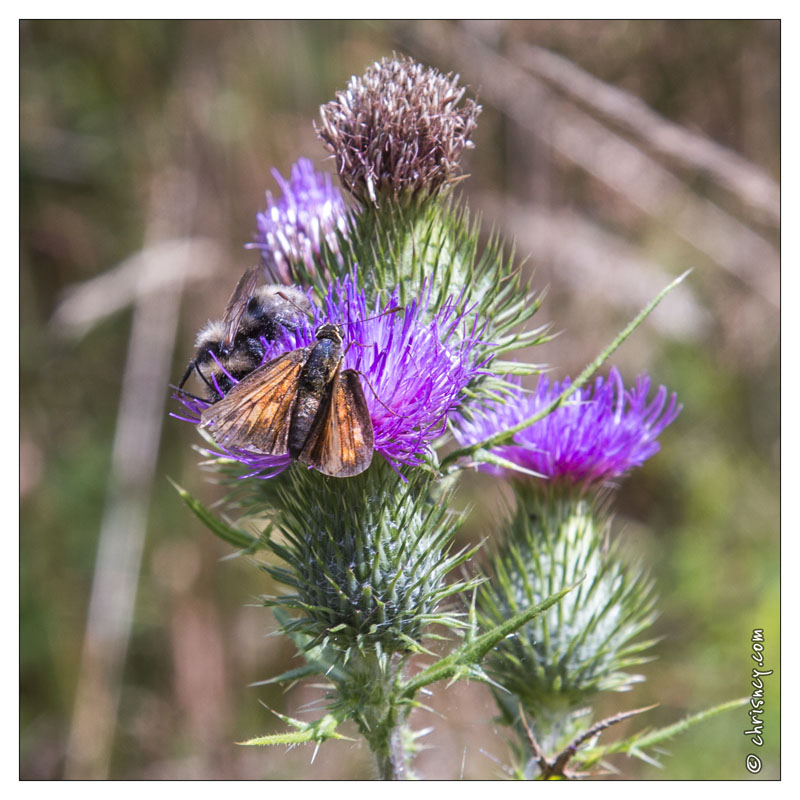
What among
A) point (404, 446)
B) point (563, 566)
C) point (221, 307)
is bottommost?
point (563, 566)

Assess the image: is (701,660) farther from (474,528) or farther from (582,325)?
(582,325)

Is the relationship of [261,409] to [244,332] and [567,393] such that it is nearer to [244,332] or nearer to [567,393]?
[244,332]

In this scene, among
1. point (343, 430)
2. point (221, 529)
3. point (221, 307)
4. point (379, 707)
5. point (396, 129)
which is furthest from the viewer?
point (221, 307)

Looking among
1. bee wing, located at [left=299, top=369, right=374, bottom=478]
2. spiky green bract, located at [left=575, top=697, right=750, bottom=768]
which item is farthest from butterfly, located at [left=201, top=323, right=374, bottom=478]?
spiky green bract, located at [left=575, top=697, right=750, bottom=768]

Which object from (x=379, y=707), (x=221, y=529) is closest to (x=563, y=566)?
(x=379, y=707)

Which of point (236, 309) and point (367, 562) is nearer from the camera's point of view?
point (367, 562)

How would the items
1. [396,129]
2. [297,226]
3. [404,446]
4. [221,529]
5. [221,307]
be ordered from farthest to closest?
[221,307]
[297,226]
[221,529]
[396,129]
[404,446]

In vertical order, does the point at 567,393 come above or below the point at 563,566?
above

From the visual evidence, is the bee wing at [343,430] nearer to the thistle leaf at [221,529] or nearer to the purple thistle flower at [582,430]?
the thistle leaf at [221,529]
